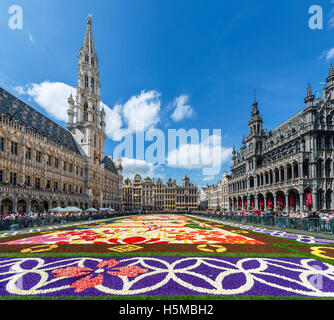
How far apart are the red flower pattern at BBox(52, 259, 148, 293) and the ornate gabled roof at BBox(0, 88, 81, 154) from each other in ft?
107

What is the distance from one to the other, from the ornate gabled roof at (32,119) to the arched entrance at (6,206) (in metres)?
12.3

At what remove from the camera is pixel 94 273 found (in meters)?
5.36

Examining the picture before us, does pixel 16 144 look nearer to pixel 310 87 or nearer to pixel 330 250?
pixel 330 250

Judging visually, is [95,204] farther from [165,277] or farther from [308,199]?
[165,277]

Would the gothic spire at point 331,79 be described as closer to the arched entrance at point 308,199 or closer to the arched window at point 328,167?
the arched window at point 328,167

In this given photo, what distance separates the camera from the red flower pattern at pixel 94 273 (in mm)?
4707

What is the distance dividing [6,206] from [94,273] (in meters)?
31.0

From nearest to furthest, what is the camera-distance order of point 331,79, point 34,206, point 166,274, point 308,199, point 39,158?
point 166,274 → point 308,199 → point 331,79 → point 34,206 → point 39,158

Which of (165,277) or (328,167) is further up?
→ (328,167)

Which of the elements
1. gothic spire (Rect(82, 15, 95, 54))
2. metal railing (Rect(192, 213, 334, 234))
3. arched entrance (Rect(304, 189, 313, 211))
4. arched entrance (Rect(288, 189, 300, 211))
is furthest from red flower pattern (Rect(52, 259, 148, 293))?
gothic spire (Rect(82, 15, 95, 54))

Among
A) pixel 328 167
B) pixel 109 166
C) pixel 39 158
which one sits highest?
pixel 109 166

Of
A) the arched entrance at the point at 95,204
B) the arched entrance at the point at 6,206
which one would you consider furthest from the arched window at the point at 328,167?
the arched entrance at the point at 95,204

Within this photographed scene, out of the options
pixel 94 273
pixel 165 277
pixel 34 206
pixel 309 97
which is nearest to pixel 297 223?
pixel 165 277
